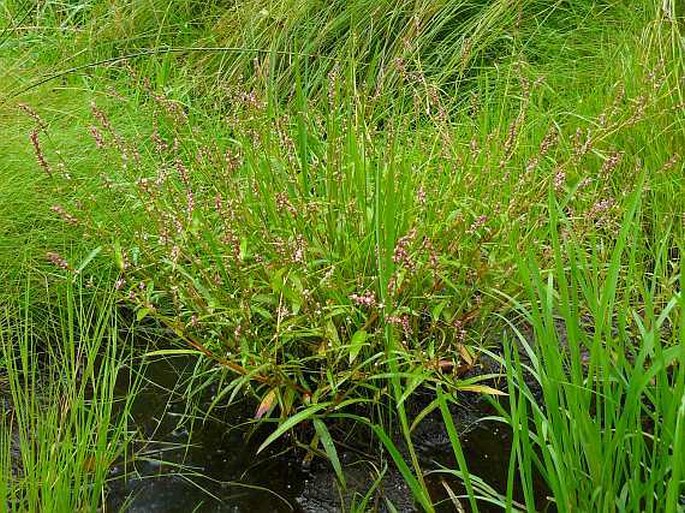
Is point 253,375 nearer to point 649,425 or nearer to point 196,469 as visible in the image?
point 196,469

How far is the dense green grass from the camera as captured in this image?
5.71 ft

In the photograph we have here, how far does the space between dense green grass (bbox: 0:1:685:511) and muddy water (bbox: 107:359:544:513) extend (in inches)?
3.3

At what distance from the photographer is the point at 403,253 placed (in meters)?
2.06

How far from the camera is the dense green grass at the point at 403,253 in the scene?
174 cm

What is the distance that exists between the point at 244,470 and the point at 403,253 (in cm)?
72

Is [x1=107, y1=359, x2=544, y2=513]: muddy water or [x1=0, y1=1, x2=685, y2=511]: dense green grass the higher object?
[x1=0, y1=1, x2=685, y2=511]: dense green grass

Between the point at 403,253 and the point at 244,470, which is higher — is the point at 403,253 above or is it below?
above

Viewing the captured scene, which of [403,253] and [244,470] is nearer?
[403,253]

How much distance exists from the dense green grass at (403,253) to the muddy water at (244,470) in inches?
3.3

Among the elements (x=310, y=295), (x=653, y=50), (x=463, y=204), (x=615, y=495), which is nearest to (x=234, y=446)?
(x=310, y=295)

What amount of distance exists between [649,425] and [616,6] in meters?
2.33

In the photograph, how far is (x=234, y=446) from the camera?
2438 millimetres

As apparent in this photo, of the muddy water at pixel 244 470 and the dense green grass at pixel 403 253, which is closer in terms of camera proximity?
the dense green grass at pixel 403 253

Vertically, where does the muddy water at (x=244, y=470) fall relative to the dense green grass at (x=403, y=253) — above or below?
below
